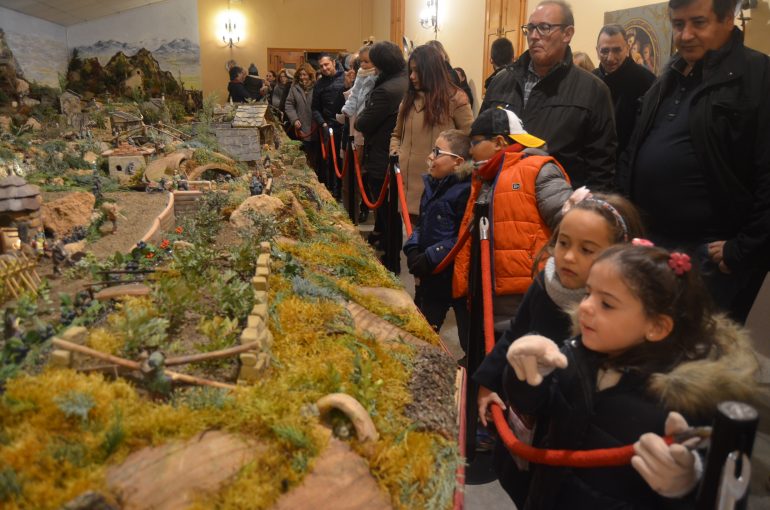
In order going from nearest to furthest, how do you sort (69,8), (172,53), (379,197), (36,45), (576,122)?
(576,122) < (379,197) < (36,45) < (69,8) < (172,53)

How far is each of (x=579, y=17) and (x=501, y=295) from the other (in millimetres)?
5292

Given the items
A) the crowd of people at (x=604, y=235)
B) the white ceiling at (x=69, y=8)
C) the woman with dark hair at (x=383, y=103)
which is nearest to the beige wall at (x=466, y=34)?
the woman with dark hair at (x=383, y=103)

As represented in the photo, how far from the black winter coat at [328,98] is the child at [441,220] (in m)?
6.06

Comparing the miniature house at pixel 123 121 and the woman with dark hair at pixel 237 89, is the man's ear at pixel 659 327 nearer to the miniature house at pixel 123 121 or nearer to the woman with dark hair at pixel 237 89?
the miniature house at pixel 123 121

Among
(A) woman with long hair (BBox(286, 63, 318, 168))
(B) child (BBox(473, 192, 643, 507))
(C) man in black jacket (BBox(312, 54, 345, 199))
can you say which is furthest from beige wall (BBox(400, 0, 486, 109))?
(B) child (BBox(473, 192, 643, 507))

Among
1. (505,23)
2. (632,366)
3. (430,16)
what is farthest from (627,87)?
(430,16)

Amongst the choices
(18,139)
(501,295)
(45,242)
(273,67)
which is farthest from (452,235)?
(273,67)

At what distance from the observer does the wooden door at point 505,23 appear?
Answer: 8797 mm

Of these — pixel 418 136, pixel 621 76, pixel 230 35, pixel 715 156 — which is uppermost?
pixel 230 35

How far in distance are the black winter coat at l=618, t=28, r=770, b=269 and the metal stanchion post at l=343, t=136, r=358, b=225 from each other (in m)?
5.63

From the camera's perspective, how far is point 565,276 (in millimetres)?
2330

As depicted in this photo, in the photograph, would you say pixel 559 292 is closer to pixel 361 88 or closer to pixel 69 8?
pixel 361 88

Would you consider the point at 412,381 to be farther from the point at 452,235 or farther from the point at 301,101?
the point at 301,101

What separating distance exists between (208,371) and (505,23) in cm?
843
